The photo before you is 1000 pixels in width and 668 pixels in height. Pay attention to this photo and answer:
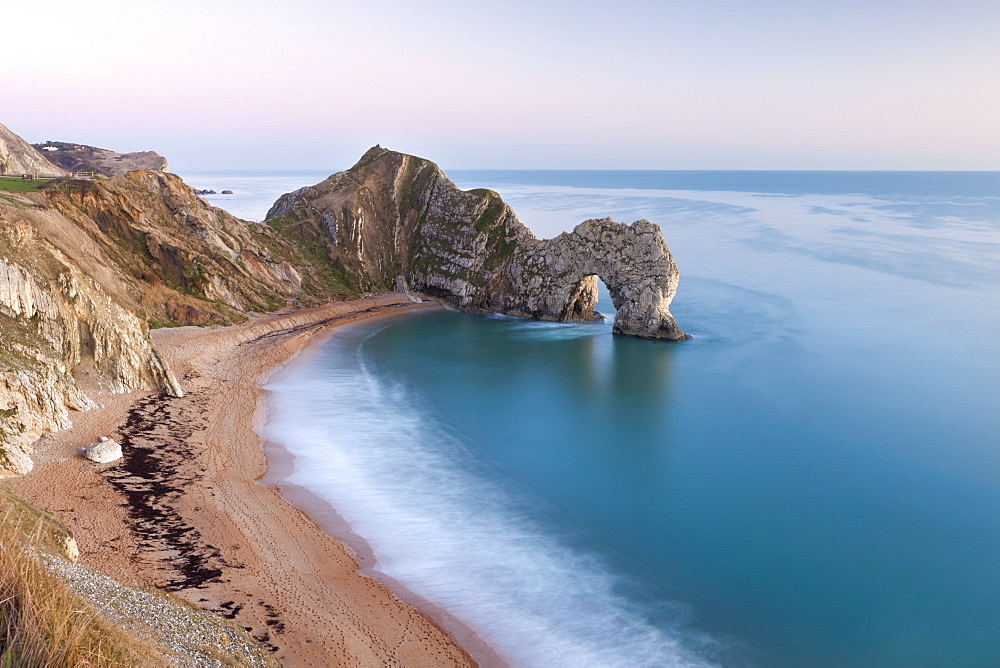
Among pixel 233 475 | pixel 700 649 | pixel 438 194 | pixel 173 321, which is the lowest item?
pixel 700 649

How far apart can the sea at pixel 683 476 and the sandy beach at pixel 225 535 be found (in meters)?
1.81

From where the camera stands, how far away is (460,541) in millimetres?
29484

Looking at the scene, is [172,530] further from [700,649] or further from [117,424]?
[700,649]

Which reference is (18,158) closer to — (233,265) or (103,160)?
(103,160)

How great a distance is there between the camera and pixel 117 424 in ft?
113

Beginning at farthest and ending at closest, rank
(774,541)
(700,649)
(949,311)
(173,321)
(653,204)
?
(653,204), (949,311), (173,321), (774,541), (700,649)

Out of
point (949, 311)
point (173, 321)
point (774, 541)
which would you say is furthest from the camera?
point (949, 311)

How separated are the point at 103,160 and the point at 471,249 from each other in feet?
276

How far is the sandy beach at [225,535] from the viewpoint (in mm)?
21672

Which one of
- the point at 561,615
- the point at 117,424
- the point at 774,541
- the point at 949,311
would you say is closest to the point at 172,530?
the point at 117,424

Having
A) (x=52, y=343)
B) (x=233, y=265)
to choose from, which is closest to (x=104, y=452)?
(x=52, y=343)

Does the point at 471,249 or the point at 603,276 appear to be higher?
the point at 471,249

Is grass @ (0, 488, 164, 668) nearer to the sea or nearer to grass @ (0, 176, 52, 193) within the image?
the sea

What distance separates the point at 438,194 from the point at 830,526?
66164mm
